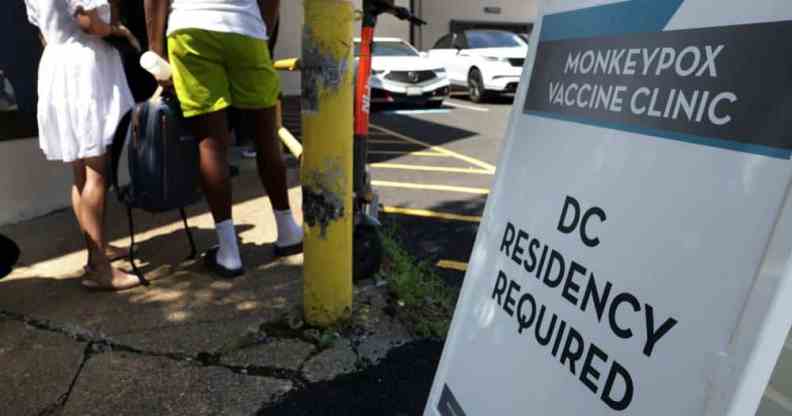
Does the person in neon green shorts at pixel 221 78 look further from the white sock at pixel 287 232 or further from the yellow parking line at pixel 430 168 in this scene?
the yellow parking line at pixel 430 168

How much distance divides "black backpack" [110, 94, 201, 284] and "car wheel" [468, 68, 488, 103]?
1033 cm

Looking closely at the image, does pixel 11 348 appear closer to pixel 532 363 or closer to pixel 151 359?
pixel 151 359

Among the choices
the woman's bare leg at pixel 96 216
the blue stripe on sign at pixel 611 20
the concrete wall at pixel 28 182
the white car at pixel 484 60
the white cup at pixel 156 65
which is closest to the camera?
the blue stripe on sign at pixel 611 20

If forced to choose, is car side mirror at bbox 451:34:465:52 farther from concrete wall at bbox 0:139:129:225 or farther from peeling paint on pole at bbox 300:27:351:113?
peeling paint on pole at bbox 300:27:351:113

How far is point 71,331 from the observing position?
8.43 ft

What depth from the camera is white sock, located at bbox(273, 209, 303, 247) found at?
10.9ft

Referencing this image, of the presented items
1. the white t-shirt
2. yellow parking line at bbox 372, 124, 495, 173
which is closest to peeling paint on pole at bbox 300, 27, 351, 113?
the white t-shirt

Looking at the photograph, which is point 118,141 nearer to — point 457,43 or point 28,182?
point 28,182

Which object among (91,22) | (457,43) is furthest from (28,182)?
(457,43)

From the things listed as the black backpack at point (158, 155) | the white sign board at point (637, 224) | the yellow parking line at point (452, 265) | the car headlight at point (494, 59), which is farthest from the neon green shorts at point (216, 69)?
the car headlight at point (494, 59)

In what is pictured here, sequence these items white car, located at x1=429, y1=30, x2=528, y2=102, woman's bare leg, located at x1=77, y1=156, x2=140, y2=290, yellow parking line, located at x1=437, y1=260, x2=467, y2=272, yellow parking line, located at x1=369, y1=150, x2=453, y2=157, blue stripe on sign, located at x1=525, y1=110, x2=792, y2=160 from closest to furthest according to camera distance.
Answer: blue stripe on sign, located at x1=525, y1=110, x2=792, y2=160, woman's bare leg, located at x1=77, y1=156, x2=140, y2=290, yellow parking line, located at x1=437, y1=260, x2=467, y2=272, yellow parking line, located at x1=369, y1=150, x2=453, y2=157, white car, located at x1=429, y1=30, x2=528, y2=102

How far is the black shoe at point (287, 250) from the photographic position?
11.1 ft

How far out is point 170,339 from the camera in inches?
99.2

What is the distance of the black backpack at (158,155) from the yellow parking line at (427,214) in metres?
2.07
